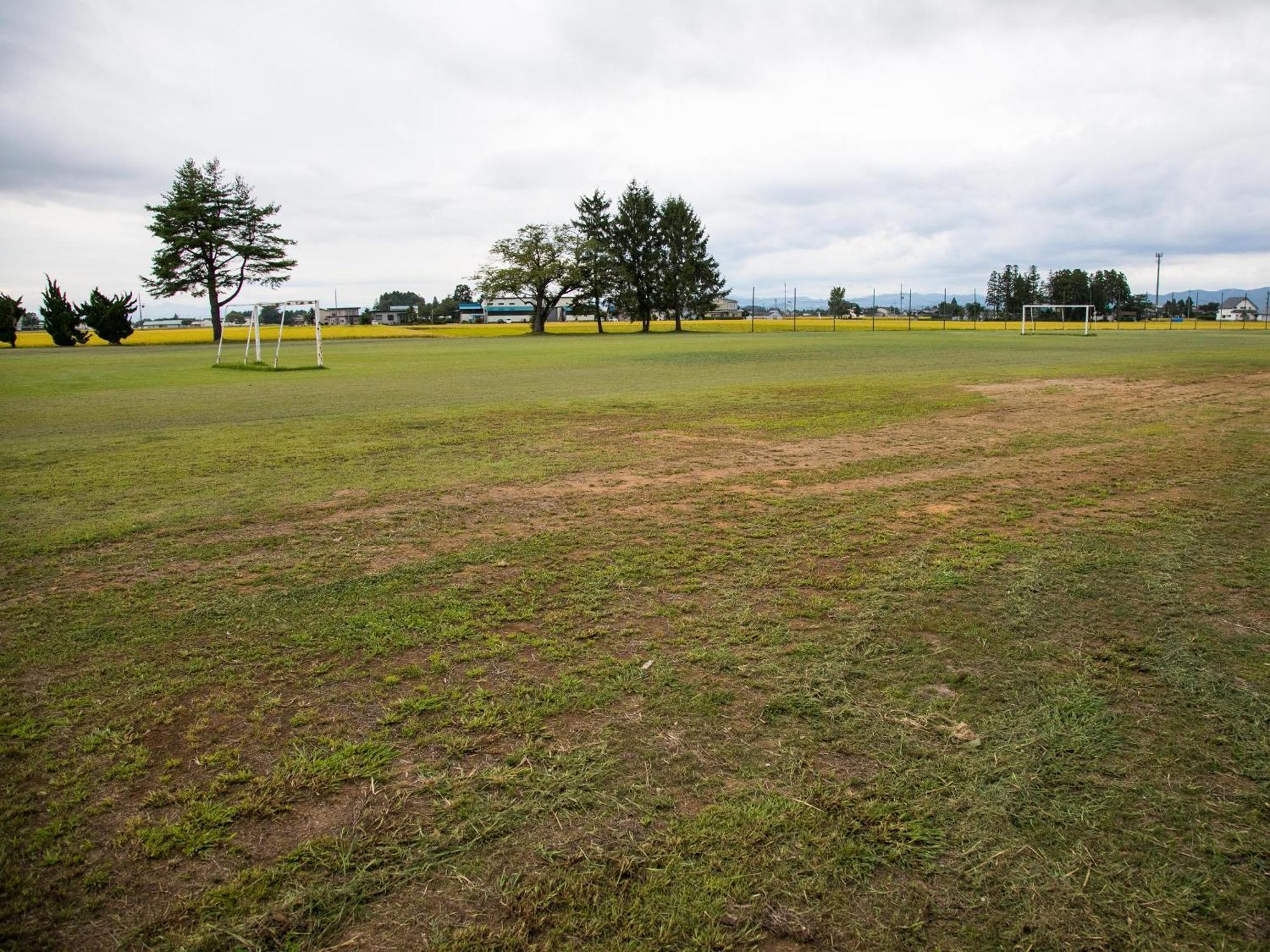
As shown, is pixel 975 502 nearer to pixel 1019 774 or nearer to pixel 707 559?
pixel 707 559

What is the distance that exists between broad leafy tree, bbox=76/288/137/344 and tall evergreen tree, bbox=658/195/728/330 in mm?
42096

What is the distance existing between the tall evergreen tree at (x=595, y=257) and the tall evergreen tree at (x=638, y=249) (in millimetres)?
773

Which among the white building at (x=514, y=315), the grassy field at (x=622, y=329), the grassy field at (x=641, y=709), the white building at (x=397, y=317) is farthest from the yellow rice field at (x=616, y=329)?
the grassy field at (x=641, y=709)

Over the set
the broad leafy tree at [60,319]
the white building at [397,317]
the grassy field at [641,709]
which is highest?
the white building at [397,317]

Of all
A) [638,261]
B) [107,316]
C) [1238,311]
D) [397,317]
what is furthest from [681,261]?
[1238,311]

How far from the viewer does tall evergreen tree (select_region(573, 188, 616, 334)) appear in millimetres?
66062

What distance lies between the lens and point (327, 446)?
29.0 feet

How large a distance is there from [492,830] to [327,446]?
7517mm

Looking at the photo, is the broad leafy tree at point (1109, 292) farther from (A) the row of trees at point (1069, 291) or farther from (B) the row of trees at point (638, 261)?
(B) the row of trees at point (638, 261)

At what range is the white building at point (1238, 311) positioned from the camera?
86.4m

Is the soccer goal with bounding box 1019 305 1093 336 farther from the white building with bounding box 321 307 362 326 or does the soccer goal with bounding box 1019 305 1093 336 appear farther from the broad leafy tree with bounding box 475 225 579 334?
the white building with bounding box 321 307 362 326

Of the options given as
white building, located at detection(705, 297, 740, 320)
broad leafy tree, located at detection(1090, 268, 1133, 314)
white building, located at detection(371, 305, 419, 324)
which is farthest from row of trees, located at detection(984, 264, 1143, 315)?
white building, located at detection(371, 305, 419, 324)

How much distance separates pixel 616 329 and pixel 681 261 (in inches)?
385

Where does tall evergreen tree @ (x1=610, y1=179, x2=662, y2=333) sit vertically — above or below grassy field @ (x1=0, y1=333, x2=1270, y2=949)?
above
